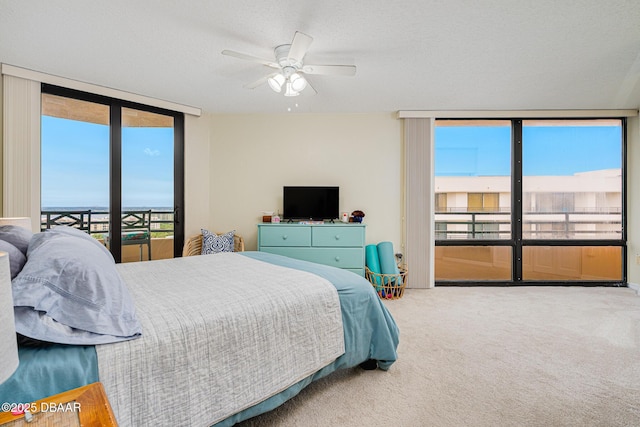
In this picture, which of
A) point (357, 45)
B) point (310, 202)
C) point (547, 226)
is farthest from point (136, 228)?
point (547, 226)

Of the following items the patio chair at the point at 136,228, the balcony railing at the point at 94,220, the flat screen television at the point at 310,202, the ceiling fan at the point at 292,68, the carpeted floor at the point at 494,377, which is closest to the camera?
the carpeted floor at the point at 494,377

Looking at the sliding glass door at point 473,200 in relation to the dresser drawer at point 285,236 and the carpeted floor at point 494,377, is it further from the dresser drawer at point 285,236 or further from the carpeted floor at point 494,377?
the dresser drawer at point 285,236

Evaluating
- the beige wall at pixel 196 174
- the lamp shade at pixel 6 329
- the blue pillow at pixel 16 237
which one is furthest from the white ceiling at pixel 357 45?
the lamp shade at pixel 6 329

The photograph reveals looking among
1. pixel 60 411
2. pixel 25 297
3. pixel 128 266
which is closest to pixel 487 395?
pixel 60 411

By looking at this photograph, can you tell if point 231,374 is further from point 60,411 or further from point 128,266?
point 128,266

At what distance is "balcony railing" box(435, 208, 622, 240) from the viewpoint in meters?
4.24

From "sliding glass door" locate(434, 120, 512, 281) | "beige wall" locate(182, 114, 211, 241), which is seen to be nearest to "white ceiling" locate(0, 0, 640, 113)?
"beige wall" locate(182, 114, 211, 241)

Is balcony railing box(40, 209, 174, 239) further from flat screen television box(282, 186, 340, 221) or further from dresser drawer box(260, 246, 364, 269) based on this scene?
dresser drawer box(260, 246, 364, 269)

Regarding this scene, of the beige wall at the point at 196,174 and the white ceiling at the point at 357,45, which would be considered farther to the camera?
the beige wall at the point at 196,174

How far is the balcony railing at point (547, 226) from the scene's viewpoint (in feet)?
13.9

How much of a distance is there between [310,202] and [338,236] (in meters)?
0.67

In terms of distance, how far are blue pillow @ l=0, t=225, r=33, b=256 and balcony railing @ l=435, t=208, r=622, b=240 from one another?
13.8 feet

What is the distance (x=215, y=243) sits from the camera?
384 centimetres

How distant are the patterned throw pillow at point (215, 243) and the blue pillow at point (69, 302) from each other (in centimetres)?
263
